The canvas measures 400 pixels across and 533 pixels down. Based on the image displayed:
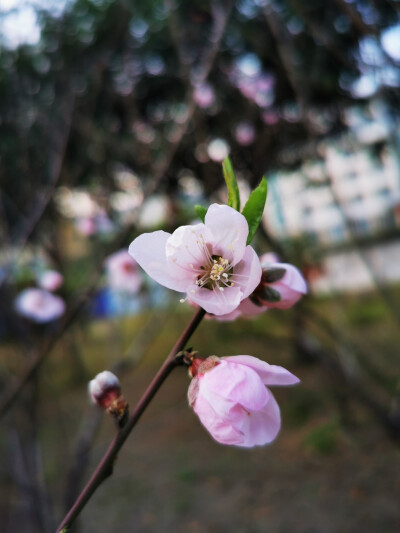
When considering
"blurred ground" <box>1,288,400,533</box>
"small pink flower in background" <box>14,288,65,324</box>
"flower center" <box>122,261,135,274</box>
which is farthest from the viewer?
"flower center" <box>122,261,135,274</box>

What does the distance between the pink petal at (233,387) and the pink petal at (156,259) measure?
71 mm

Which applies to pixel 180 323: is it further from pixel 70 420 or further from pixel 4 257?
pixel 4 257

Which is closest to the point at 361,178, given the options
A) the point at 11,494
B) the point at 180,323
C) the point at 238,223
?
the point at 180,323

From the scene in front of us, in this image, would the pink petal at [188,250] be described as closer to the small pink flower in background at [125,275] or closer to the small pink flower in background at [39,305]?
the small pink flower in background at [39,305]

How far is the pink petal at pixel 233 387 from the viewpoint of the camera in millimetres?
337

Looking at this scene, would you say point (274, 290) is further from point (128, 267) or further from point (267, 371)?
point (128, 267)

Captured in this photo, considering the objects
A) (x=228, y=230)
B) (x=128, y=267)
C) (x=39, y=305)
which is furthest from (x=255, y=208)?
(x=128, y=267)

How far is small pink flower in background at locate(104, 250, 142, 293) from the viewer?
1.94 meters

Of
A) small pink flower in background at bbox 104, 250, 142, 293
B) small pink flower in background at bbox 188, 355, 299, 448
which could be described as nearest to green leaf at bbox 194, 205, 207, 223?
small pink flower in background at bbox 188, 355, 299, 448

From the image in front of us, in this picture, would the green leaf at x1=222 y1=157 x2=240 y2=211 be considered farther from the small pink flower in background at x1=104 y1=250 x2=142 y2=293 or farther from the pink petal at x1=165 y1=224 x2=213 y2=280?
the small pink flower in background at x1=104 y1=250 x2=142 y2=293

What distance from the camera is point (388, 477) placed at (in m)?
2.00

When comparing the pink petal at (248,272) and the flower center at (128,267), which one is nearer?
the pink petal at (248,272)

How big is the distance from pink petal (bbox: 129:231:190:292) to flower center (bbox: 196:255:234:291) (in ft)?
0.08

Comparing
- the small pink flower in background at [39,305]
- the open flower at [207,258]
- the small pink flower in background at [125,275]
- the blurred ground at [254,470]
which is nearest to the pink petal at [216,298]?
the open flower at [207,258]
